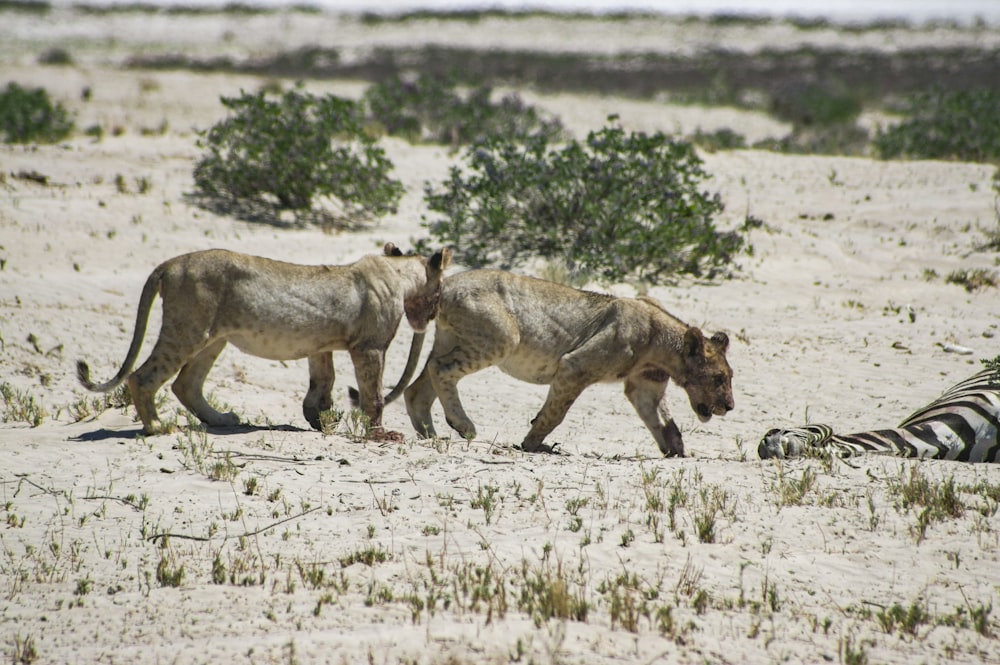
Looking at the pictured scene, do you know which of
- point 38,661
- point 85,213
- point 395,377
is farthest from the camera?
point 85,213

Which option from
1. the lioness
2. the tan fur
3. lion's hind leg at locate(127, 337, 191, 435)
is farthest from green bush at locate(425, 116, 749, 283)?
lion's hind leg at locate(127, 337, 191, 435)

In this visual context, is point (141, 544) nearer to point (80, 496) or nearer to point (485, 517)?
point (80, 496)

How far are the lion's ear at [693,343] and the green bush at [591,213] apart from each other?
222 inches

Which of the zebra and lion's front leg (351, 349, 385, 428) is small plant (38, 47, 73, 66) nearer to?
lion's front leg (351, 349, 385, 428)

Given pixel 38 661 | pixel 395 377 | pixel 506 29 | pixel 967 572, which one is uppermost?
pixel 506 29

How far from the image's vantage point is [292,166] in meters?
16.8

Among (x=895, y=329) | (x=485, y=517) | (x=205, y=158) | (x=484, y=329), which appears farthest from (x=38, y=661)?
(x=205, y=158)

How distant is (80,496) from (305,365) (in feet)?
15.9

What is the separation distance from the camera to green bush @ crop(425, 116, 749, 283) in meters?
15.0

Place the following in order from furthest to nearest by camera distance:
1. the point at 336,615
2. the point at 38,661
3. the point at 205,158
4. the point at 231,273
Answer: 1. the point at 205,158
2. the point at 231,273
3. the point at 336,615
4. the point at 38,661

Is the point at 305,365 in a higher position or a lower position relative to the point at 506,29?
lower

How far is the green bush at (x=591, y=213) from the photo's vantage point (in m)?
15.0

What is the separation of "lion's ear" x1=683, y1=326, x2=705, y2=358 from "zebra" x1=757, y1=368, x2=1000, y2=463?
35.8 inches

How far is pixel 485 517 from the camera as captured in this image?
6719 mm
